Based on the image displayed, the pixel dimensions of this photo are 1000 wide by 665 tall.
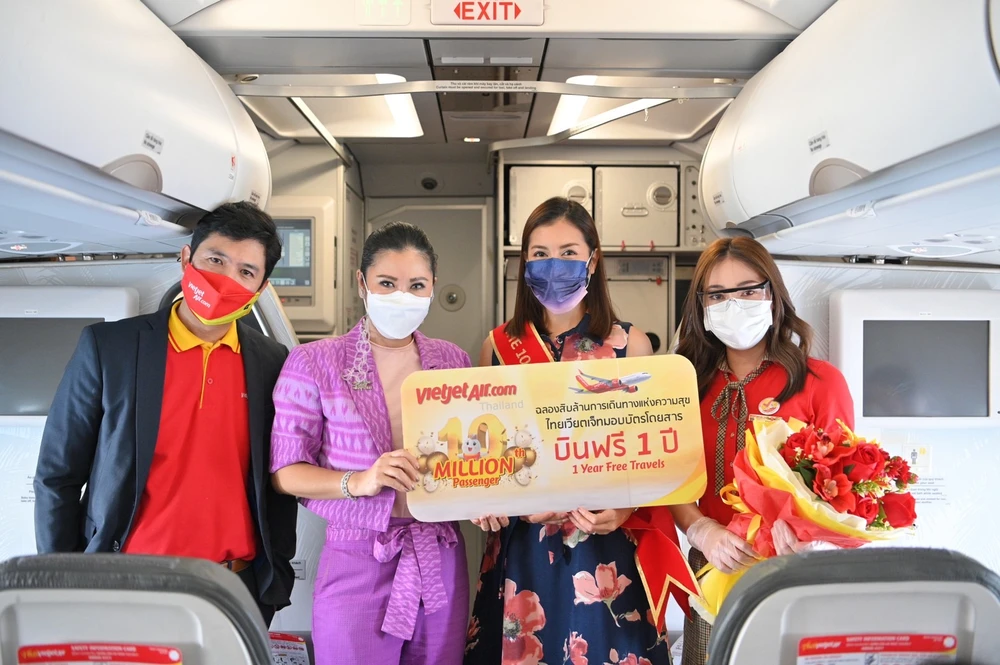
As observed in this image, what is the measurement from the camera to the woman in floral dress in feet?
6.29

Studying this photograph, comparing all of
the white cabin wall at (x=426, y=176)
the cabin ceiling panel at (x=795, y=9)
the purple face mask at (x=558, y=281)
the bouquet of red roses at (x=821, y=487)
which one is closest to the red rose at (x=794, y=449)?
the bouquet of red roses at (x=821, y=487)

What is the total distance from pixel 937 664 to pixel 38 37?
207 cm

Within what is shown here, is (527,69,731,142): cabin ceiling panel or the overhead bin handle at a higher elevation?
(527,69,731,142): cabin ceiling panel

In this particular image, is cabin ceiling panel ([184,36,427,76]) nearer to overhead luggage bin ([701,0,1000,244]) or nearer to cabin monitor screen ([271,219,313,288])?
overhead luggage bin ([701,0,1000,244])

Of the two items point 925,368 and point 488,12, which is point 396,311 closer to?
point 488,12

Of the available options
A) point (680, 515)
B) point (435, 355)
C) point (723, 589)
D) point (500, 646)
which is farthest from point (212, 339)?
point (723, 589)

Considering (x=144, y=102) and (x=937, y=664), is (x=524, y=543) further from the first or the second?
(x=144, y=102)

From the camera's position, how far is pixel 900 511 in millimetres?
1404

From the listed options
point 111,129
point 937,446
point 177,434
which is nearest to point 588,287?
point 177,434

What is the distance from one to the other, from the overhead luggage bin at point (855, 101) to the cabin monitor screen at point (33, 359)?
2.74 metres

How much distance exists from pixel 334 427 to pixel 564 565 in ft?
2.57

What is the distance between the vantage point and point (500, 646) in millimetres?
2084

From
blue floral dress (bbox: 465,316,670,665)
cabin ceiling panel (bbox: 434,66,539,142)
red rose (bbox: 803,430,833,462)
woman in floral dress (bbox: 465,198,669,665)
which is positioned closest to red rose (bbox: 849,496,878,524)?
red rose (bbox: 803,430,833,462)

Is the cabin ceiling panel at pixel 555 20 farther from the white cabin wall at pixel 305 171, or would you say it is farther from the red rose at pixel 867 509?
the white cabin wall at pixel 305 171
